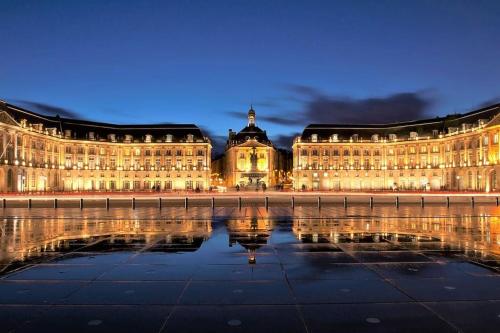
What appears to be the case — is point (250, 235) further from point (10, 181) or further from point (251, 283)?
point (10, 181)

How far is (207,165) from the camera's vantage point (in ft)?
402

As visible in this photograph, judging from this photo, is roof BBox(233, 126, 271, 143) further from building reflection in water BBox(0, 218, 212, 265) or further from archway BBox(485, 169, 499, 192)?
building reflection in water BBox(0, 218, 212, 265)

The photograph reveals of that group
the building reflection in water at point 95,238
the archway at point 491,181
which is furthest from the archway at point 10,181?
the archway at point 491,181

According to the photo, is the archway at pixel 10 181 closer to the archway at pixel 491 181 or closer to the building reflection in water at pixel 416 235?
the building reflection in water at pixel 416 235

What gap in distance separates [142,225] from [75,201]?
2470 cm

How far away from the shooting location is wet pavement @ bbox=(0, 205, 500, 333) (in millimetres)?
6461

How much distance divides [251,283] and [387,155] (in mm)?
120191

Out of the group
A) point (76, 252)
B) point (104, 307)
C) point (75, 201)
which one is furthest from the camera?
point (75, 201)

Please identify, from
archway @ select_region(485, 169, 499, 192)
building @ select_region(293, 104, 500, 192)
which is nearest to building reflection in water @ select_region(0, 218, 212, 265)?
archway @ select_region(485, 169, 499, 192)

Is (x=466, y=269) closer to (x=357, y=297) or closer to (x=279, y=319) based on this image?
(x=357, y=297)

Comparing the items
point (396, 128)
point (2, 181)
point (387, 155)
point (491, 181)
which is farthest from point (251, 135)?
point (2, 181)

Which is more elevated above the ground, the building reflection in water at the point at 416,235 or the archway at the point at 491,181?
the archway at the point at 491,181

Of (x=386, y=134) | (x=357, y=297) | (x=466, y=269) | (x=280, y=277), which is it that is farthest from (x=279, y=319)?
(x=386, y=134)

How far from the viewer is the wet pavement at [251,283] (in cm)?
646
